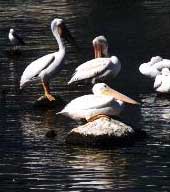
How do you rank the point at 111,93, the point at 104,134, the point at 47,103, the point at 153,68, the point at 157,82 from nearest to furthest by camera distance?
the point at 104,134 → the point at 111,93 → the point at 47,103 → the point at 157,82 → the point at 153,68

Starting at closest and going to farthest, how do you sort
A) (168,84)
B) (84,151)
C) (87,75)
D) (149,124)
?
(84,151) → (149,124) → (168,84) → (87,75)

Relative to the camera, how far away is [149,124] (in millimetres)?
16031

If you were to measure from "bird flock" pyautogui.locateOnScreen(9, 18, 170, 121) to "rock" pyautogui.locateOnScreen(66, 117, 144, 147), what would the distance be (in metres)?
0.70

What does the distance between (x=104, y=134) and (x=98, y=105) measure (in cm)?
95

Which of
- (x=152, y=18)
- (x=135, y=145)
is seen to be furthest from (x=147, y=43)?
(x=135, y=145)

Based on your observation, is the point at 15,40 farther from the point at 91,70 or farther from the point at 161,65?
the point at 91,70

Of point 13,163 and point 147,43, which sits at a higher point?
point 147,43

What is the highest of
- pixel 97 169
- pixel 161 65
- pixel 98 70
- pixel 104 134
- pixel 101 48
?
pixel 101 48

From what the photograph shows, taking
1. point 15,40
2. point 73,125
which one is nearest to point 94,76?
point 73,125

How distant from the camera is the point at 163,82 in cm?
1891

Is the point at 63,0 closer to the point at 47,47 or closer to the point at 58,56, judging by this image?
the point at 47,47

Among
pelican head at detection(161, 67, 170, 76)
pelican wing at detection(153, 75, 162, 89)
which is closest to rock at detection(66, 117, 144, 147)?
pelican wing at detection(153, 75, 162, 89)

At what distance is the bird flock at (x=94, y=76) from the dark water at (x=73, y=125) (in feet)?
1.17

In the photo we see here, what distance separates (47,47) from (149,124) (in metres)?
13.4
